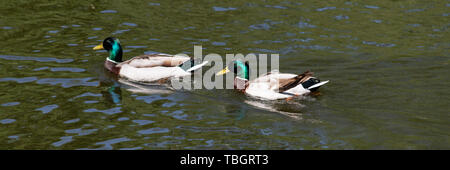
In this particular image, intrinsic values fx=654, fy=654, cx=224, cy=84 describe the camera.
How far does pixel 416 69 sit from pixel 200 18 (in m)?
6.94

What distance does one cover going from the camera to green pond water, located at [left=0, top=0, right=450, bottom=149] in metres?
10.5

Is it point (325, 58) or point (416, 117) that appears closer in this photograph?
point (416, 117)

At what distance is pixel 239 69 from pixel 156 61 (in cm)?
194

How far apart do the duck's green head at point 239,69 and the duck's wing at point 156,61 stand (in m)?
1.19

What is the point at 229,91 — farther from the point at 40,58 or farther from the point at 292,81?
the point at 40,58

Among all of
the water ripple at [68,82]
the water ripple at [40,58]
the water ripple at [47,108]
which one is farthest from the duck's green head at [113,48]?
the water ripple at [47,108]

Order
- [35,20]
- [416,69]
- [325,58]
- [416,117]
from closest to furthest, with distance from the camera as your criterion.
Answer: [416,117] → [416,69] → [325,58] → [35,20]

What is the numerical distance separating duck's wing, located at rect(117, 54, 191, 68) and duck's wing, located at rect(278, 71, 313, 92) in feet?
8.71

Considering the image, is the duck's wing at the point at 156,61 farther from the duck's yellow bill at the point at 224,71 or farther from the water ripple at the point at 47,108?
the water ripple at the point at 47,108

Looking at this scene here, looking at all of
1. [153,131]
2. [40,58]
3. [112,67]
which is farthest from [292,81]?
[40,58]

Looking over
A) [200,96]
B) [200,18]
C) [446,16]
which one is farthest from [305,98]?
[446,16]

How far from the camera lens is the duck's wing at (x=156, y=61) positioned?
14.4 metres
